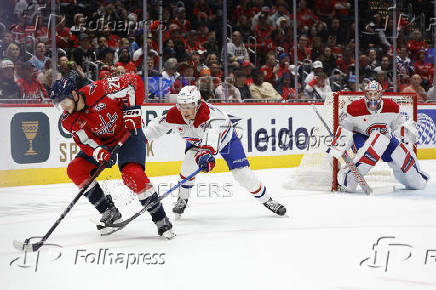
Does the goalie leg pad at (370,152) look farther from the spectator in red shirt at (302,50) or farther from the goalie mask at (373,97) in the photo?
the spectator in red shirt at (302,50)

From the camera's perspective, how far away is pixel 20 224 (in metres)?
4.93

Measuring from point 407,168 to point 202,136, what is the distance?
2650mm

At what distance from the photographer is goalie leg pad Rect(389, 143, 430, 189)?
6527 mm

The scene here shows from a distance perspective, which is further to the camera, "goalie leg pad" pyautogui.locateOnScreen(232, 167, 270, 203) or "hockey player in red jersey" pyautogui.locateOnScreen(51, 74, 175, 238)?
"goalie leg pad" pyautogui.locateOnScreen(232, 167, 270, 203)

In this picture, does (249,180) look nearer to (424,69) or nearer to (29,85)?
(29,85)

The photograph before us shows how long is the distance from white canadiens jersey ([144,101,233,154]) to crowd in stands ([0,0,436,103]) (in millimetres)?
2804

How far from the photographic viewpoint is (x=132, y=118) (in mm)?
4270

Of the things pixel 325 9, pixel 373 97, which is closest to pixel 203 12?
pixel 325 9

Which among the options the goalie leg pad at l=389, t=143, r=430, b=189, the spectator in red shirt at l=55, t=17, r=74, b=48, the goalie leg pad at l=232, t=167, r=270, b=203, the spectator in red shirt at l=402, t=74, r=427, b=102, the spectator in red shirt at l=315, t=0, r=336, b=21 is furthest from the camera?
the spectator in red shirt at l=315, t=0, r=336, b=21

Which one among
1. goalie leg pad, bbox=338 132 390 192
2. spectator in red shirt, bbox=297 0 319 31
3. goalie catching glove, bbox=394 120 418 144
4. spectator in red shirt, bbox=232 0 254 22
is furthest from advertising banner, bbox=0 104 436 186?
spectator in red shirt, bbox=297 0 319 31

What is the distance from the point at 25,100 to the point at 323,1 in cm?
669

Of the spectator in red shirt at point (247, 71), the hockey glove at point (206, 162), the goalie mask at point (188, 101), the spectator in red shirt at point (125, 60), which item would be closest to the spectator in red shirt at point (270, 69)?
the spectator in red shirt at point (247, 71)

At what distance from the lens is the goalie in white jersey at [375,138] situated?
6375 millimetres

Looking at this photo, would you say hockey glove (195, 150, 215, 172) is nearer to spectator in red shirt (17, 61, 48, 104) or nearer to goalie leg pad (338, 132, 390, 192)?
goalie leg pad (338, 132, 390, 192)
